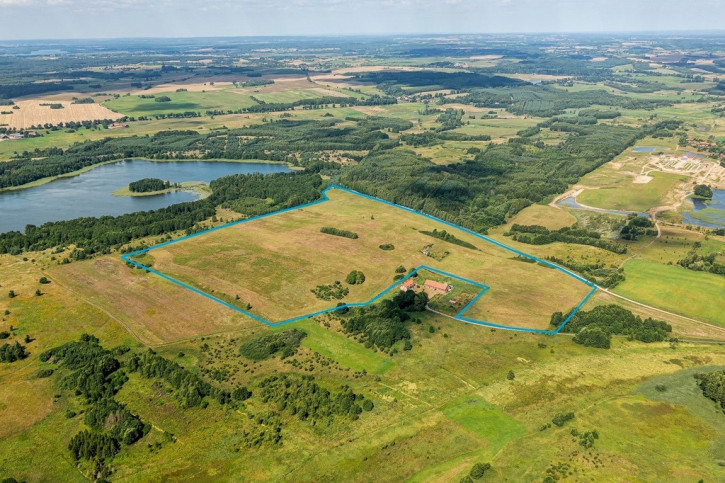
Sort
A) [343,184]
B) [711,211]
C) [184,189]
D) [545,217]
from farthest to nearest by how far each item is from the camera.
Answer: [343,184], [184,189], [711,211], [545,217]

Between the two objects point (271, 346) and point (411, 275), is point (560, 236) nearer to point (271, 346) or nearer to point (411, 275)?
point (411, 275)

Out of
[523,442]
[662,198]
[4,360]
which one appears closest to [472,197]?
[662,198]

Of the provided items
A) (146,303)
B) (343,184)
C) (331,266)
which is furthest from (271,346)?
(343,184)

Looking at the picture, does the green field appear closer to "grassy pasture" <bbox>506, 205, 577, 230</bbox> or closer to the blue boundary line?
the blue boundary line

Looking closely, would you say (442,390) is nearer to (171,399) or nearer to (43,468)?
(171,399)

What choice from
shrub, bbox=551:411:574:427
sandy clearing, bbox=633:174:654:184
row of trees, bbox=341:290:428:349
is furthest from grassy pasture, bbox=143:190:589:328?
sandy clearing, bbox=633:174:654:184

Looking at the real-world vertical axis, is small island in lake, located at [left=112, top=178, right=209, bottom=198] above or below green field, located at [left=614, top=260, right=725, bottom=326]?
above
